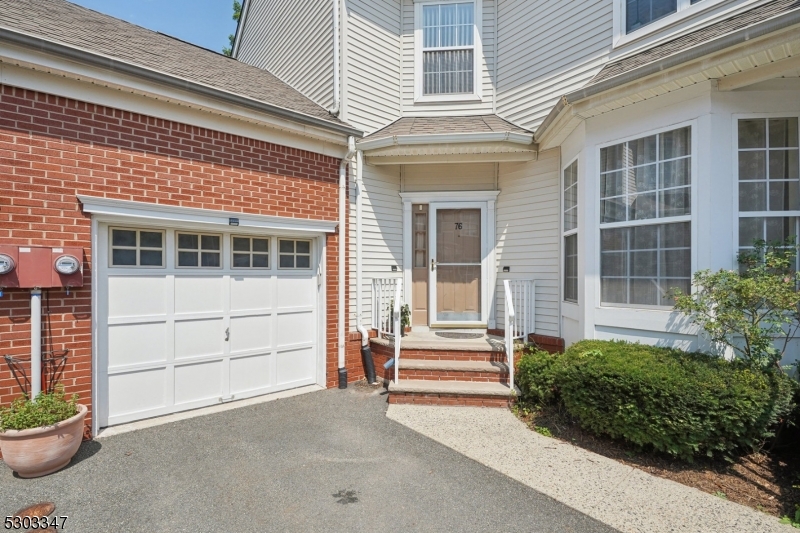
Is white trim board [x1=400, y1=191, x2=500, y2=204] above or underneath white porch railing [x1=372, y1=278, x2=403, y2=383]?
above

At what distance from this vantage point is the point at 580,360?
12.8 feet

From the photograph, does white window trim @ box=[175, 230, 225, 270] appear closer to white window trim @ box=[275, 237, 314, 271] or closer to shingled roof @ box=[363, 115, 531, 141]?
white window trim @ box=[275, 237, 314, 271]

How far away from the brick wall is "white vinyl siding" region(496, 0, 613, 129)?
13.8 ft

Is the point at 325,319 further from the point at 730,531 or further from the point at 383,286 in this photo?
the point at 730,531

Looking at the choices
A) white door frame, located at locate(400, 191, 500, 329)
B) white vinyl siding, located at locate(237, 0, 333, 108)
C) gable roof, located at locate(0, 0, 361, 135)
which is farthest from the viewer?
white door frame, located at locate(400, 191, 500, 329)

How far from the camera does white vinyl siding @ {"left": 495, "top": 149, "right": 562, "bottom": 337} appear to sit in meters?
5.75

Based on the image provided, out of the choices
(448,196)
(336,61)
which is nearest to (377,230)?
(448,196)

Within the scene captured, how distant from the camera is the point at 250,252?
16.5ft

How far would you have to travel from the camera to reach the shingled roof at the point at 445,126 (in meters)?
5.88

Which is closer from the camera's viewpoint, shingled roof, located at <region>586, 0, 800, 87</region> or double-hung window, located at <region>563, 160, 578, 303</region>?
shingled roof, located at <region>586, 0, 800, 87</region>

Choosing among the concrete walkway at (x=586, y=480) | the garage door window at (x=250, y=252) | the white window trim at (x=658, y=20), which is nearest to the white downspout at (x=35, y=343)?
the garage door window at (x=250, y=252)

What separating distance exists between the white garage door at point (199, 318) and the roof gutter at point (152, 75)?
1.56 metres

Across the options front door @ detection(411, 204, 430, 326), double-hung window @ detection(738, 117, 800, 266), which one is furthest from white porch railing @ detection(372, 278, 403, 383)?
double-hung window @ detection(738, 117, 800, 266)

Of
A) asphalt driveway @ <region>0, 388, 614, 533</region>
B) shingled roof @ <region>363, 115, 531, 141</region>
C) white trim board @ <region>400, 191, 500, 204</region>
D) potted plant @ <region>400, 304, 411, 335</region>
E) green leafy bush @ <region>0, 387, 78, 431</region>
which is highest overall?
shingled roof @ <region>363, 115, 531, 141</region>
